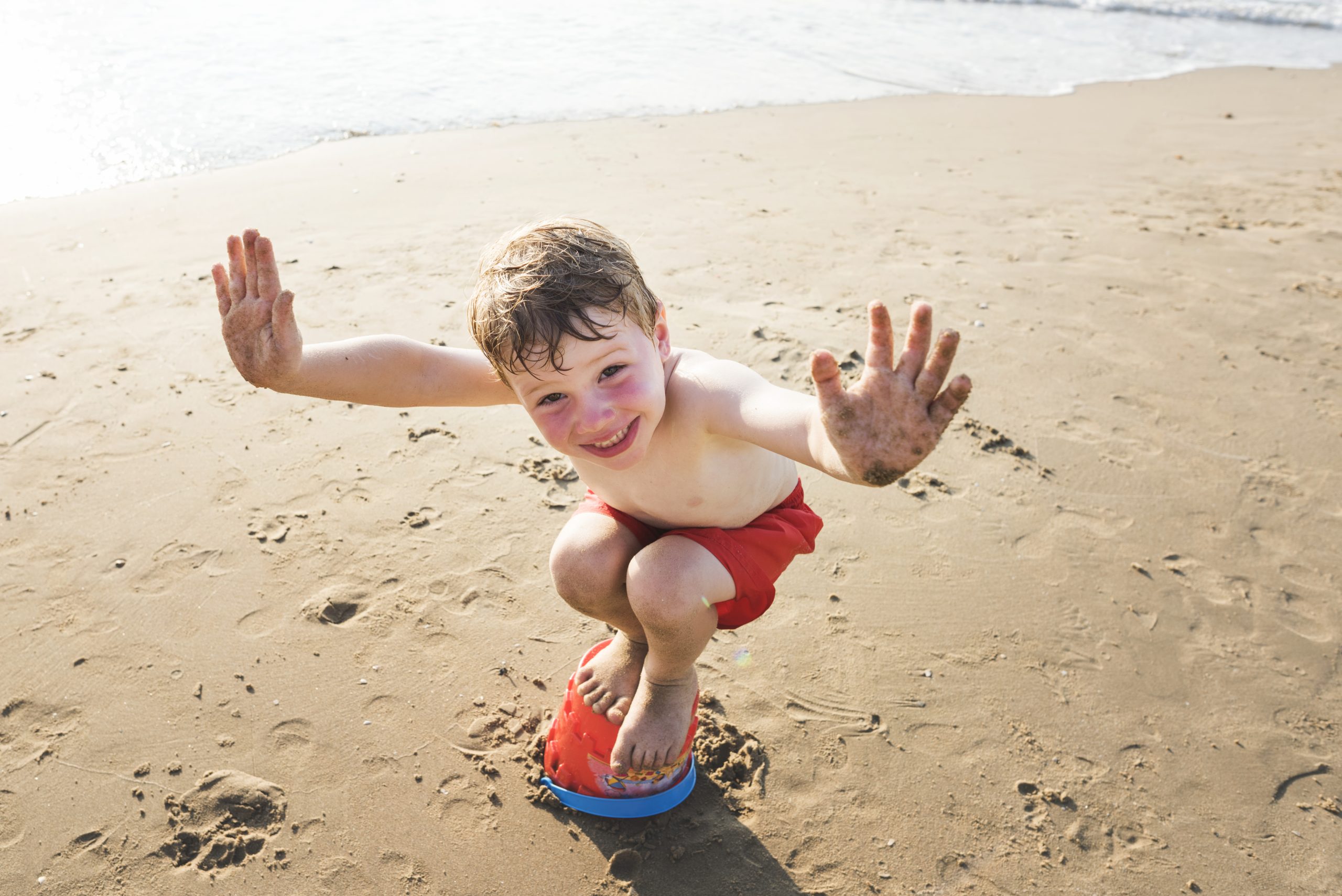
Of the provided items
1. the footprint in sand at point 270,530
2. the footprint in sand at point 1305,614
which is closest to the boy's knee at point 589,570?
the footprint in sand at point 270,530

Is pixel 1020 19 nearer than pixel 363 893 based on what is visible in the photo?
No

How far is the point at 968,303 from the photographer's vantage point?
487cm

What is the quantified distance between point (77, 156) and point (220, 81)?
210cm

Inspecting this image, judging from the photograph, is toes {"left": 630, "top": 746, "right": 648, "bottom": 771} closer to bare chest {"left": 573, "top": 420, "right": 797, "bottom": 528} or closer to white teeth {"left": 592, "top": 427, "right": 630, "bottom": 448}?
bare chest {"left": 573, "top": 420, "right": 797, "bottom": 528}

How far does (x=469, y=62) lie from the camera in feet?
31.5

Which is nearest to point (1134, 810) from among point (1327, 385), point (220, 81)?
point (1327, 385)

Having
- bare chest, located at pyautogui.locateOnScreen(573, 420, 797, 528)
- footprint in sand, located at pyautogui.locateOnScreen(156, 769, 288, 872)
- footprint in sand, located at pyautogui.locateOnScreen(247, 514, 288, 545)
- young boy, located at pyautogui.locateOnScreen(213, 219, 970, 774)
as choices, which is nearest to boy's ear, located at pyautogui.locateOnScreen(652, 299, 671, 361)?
young boy, located at pyautogui.locateOnScreen(213, 219, 970, 774)

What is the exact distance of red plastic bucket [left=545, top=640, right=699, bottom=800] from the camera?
2.28m

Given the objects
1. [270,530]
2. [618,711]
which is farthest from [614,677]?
[270,530]

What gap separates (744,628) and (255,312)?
1.63 meters

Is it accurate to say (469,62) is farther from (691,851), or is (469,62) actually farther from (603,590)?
(691,851)

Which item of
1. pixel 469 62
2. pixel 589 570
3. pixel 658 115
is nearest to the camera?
pixel 589 570

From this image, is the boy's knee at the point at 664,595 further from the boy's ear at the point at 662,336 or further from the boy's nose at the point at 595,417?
the boy's ear at the point at 662,336

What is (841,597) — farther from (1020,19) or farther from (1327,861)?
(1020,19)
